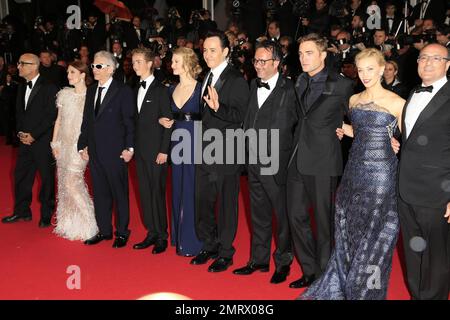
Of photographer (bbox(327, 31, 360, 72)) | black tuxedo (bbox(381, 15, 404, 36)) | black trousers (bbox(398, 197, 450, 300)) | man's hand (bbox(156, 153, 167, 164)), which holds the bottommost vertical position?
black trousers (bbox(398, 197, 450, 300))

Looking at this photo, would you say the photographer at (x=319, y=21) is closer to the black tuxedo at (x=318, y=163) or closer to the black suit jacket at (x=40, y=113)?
the black suit jacket at (x=40, y=113)

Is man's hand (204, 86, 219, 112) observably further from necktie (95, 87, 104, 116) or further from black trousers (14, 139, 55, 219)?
black trousers (14, 139, 55, 219)

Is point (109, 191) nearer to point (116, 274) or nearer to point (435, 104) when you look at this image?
point (116, 274)

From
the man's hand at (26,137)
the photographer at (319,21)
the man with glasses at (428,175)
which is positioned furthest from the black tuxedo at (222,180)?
the photographer at (319,21)

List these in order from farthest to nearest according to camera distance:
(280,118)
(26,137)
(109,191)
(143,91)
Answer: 1. (26,137)
2. (109,191)
3. (143,91)
4. (280,118)

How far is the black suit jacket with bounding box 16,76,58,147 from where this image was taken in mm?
5289

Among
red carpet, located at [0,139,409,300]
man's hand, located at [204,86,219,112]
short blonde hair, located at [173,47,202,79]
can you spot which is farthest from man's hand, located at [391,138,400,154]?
short blonde hair, located at [173,47,202,79]

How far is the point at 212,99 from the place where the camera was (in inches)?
146

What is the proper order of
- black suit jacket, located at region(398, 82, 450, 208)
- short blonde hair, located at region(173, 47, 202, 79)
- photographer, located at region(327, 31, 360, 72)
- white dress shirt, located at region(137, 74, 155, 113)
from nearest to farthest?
black suit jacket, located at region(398, 82, 450, 208) → short blonde hair, located at region(173, 47, 202, 79) → white dress shirt, located at region(137, 74, 155, 113) → photographer, located at region(327, 31, 360, 72)

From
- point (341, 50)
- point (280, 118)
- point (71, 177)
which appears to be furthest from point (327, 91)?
point (341, 50)

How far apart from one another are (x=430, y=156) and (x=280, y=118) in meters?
1.04

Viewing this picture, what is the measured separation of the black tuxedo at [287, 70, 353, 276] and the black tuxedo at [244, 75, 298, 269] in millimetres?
115

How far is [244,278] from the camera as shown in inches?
156

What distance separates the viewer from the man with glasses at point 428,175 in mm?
3010
